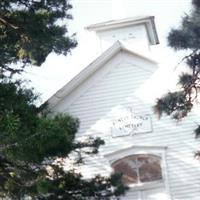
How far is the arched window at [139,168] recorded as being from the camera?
557 inches

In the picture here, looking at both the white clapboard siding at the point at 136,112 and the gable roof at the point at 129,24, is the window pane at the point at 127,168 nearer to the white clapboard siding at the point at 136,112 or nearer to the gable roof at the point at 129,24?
the white clapboard siding at the point at 136,112

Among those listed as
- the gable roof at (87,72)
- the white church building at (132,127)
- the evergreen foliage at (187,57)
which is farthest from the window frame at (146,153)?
the evergreen foliage at (187,57)

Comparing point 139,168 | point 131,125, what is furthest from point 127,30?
point 139,168

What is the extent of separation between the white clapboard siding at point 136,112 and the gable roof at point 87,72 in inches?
4.2

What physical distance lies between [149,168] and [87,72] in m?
3.07

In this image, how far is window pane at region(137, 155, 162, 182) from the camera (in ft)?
46.4

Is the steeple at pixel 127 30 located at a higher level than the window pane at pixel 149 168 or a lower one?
higher

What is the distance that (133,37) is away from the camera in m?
22.6

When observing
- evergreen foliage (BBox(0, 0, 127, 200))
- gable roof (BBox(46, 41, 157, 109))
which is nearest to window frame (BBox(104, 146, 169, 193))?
gable roof (BBox(46, 41, 157, 109))

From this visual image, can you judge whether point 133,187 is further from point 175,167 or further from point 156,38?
point 156,38

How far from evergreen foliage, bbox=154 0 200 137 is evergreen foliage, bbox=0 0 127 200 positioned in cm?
167

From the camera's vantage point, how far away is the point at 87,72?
49.2 ft

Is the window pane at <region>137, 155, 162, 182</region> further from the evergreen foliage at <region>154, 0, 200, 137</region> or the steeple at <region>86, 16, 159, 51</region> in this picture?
the steeple at <region>86, 16, 159, 51</region>

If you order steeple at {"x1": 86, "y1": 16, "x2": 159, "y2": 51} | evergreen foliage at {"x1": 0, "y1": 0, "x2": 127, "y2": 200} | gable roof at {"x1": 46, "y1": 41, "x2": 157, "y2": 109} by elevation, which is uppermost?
steeple at {"x1": 86, "y1": 16, "x2": 159, "y2": 51}
